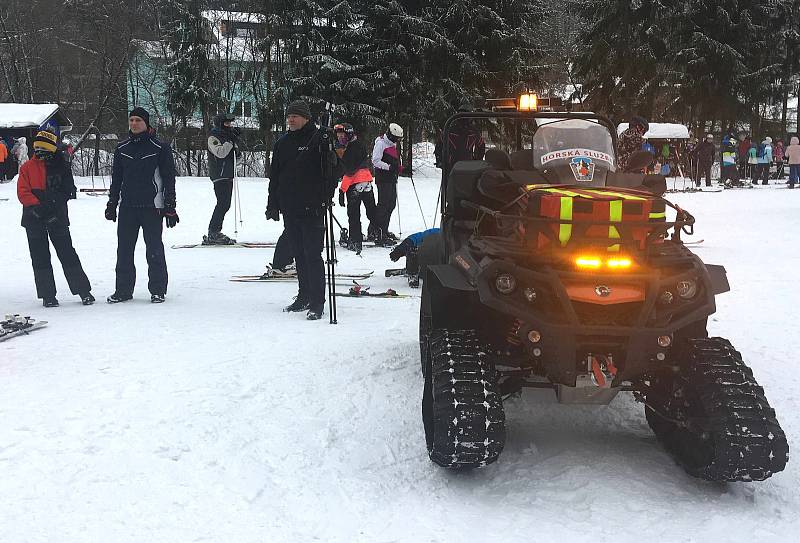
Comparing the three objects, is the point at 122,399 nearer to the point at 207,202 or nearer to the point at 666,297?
the point at 666,297

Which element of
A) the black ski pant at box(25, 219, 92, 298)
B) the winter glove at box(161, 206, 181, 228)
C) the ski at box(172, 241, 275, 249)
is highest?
the winter glove at box(161, 206, 181, 228)

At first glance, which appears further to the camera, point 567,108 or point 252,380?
point 567,108

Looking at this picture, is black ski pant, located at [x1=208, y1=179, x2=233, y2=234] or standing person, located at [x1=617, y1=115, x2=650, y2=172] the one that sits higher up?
standing person, located at [x1=617, y1=115, x2=650, y2=172]

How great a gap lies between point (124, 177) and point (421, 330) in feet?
13.9

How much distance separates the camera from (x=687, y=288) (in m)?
3.42

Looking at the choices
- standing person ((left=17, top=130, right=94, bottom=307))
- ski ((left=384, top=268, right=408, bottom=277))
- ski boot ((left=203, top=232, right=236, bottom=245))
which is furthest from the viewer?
ski boot ((left=203, top=232, right=236, bottom=245))

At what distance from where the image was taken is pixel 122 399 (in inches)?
180

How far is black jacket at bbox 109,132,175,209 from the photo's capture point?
25.8 ft

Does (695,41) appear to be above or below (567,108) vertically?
above

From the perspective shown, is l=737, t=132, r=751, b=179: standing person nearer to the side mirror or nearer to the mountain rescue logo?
the side mirror

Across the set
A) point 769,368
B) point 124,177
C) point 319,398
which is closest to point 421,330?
point 319,398

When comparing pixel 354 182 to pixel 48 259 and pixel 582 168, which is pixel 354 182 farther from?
pixel 582 168

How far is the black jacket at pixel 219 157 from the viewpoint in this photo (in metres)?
12.6

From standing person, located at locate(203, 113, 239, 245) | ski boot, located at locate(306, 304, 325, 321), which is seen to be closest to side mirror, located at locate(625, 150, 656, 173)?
ski boot, located at locate(306, 304, 325, 321)
